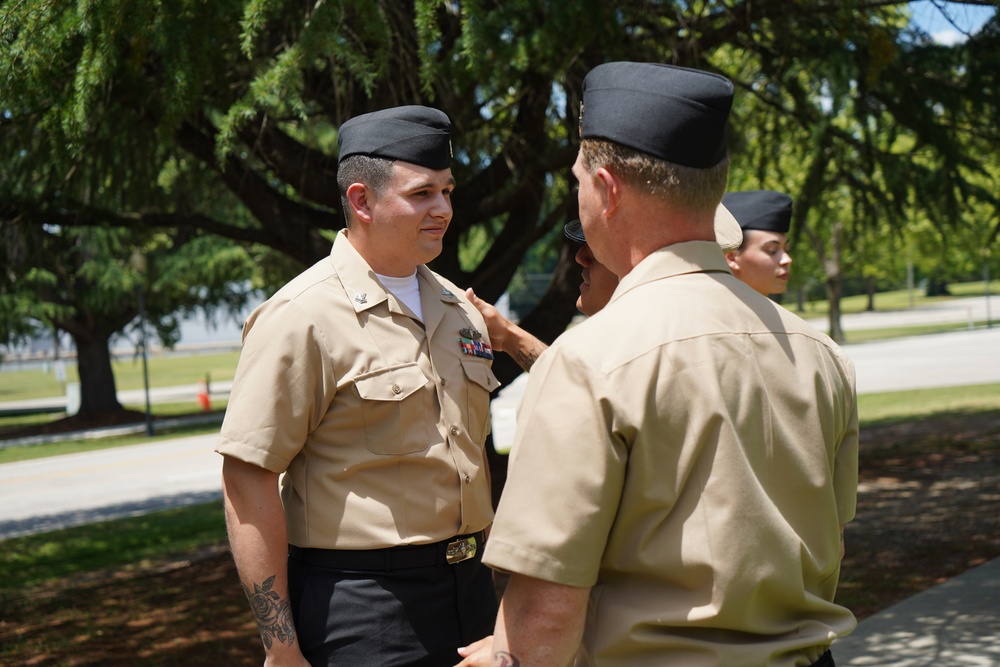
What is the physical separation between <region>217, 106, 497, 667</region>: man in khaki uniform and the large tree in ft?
5.56

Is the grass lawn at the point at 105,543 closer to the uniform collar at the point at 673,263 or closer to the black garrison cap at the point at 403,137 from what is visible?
the black garrison cap at the point at 403,137

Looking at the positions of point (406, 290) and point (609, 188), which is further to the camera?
point (406, 290)

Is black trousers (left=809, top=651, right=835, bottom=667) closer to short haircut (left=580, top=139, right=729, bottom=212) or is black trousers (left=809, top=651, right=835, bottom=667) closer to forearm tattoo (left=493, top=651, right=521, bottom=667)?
forearm tattoo (left=493, top=651, right=521, bottom=667)

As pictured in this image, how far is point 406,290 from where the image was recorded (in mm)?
2883

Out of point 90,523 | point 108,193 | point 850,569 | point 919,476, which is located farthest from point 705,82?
point 90,523

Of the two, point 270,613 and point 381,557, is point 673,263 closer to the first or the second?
point 381,557

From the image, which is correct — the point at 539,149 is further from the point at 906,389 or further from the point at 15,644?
the point at 906,389

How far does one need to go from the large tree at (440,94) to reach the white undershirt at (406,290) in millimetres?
1699

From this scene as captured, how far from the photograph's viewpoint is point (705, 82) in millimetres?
1744

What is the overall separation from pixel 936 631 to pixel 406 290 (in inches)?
149

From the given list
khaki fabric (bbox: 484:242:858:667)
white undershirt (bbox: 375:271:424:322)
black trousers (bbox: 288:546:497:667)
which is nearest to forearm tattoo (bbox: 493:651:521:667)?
khaki fabric (bbox: 484:242:858:667)

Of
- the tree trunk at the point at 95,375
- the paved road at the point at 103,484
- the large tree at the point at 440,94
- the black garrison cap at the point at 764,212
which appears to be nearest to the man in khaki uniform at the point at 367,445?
the black garrison cap at the point at 764,212

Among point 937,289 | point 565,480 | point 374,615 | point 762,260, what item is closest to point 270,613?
point 374,615

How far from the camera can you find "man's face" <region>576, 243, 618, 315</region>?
2551 mm
